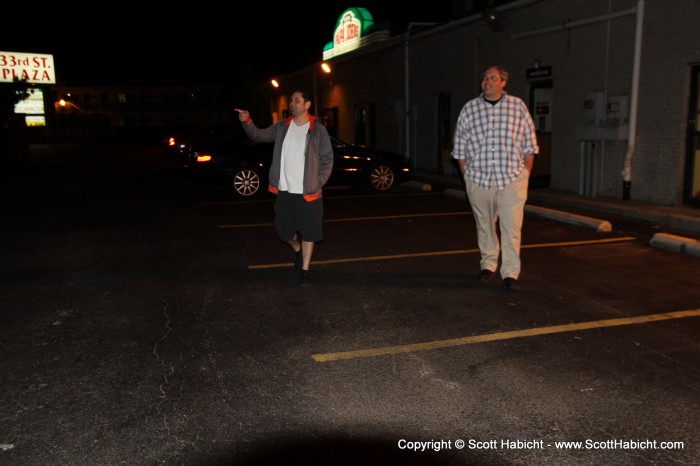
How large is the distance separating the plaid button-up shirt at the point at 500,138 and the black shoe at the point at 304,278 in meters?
1.97

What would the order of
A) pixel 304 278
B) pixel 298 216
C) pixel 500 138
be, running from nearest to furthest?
pixel 500 138 → pixel 298 216 → pixel 304 278

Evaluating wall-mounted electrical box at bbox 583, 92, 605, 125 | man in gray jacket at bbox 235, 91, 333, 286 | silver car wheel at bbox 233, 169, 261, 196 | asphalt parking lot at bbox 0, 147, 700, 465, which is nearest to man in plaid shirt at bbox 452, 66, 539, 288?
asphalt parking lot at bbox 0, 147, 700, 465

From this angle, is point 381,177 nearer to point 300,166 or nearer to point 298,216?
point 298,216

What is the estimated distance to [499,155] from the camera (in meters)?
5.66

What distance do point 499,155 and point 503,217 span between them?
0.60 metres

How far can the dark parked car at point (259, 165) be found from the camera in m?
12.9

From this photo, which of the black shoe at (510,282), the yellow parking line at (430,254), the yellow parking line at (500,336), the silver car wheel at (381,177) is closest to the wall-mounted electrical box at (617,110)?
the yellow parking line at (430,254)

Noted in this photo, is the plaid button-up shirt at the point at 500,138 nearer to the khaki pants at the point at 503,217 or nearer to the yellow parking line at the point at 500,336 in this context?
the khaki pants at the point at 503,217

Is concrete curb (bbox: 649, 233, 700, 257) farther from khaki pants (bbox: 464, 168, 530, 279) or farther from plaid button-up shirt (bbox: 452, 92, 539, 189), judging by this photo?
plaid button-up shirt (bbox: 452, 92, 539, 189)

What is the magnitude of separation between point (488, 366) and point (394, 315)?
1.24m

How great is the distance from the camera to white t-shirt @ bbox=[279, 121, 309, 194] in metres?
5.89

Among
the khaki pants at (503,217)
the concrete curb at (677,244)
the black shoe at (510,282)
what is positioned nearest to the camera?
the khaki pants at (503,217)

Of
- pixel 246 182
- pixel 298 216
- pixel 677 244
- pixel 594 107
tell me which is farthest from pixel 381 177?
pixel 298 216

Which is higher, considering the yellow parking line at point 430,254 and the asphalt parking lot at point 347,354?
the yellow parking line at point 430,254
